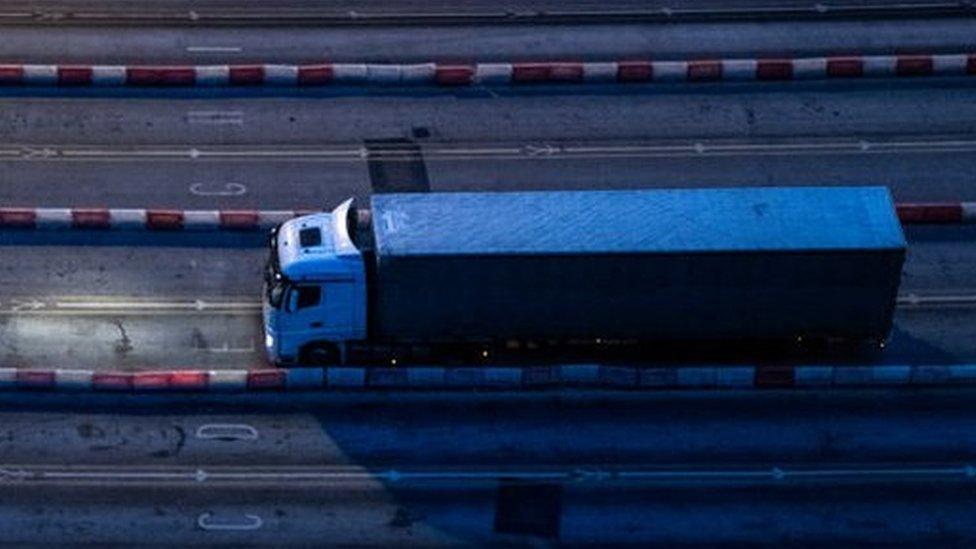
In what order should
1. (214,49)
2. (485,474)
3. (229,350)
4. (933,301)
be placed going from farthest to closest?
(214,49) < (933,301) < (229,350) < (485,474)

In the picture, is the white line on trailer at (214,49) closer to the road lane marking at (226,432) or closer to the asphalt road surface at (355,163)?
the asphalt road surface at (355,163)

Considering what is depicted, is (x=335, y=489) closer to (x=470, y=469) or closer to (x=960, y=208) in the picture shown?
(x=470, y=469)

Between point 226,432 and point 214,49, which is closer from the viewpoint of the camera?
point 226,432

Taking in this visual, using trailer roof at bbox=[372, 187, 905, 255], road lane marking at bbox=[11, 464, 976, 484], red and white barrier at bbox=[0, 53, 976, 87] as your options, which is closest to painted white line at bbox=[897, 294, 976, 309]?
trailer roof at bbox=[372, 187, 905, 255]

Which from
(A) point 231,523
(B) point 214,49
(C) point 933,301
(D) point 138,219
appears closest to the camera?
(A) point 231,523

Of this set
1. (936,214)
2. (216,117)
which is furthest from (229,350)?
(936,214)

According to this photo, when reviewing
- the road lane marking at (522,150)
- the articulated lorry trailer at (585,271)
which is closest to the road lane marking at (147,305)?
the articulated lorry trailer at (585,271)

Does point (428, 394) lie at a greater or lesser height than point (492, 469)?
greater

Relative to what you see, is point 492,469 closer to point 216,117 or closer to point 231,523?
point 231,523
